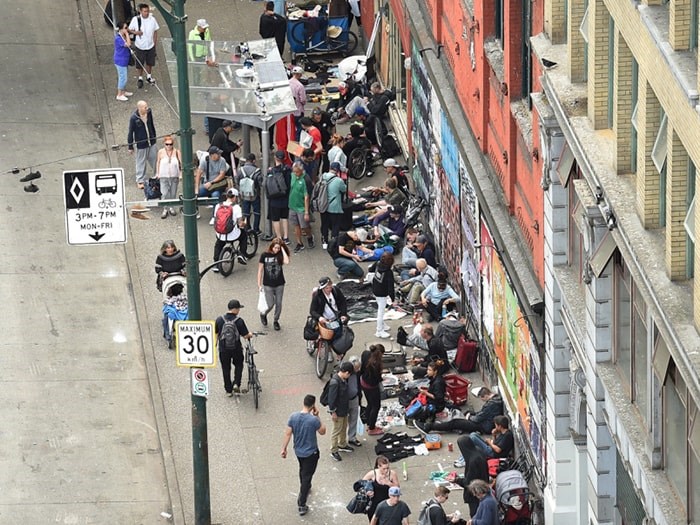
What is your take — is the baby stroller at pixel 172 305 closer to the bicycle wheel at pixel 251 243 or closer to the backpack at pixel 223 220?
the backpack at pixel 223 220

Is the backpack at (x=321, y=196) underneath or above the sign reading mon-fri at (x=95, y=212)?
underneath

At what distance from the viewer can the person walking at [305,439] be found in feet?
87.1

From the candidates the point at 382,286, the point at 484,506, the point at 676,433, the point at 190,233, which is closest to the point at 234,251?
the point at 382,286

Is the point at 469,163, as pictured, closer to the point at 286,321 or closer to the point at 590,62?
the point at 286,321

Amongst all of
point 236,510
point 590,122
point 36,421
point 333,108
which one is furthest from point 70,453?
point 333,108

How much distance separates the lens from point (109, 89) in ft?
137

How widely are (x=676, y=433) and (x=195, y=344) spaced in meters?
7.77

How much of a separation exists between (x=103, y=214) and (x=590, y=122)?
6.91 metres

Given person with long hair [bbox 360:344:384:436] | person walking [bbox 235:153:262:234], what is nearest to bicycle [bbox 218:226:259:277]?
person walking [bbox 235:153:262:234]

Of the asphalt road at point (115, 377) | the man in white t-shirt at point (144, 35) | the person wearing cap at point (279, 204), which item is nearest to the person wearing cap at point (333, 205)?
the asphalt road at point (115, 377)

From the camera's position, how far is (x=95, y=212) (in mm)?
25734

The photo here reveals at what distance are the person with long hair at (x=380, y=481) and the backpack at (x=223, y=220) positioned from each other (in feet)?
28.2

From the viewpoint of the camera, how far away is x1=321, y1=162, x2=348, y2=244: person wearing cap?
3447cm

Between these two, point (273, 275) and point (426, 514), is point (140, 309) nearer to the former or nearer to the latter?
point (273, 275)
